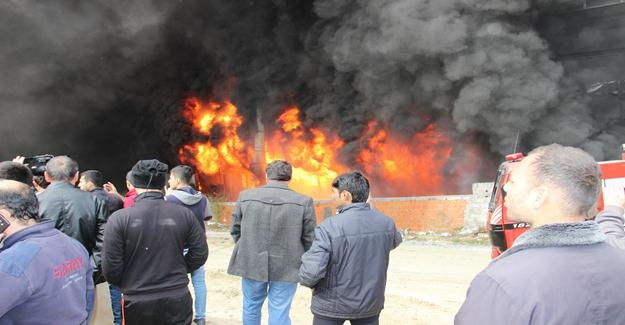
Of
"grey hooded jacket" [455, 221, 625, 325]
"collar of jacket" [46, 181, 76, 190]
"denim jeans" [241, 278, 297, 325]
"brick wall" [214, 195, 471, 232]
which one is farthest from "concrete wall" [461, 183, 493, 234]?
"grey hooded jacket" [455, 221, 625, 325]

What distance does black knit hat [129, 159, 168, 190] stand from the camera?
11.4ft

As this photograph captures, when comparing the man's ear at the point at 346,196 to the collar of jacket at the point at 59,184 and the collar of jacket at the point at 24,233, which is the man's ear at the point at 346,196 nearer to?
the collar of jacket at the point at 24,233

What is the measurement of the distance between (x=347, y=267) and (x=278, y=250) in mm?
1036

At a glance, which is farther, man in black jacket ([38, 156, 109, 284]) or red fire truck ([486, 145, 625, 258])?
red fire truck ([486, 145, 625, 258])

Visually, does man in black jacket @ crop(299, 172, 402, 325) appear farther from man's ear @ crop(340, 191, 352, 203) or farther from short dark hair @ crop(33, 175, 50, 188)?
short dark hair @ crop(33, 175, 50, 188)

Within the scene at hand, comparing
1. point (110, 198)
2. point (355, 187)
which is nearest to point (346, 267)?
point (355, 187)

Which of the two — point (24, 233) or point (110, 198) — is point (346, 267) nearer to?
point (24, 233)

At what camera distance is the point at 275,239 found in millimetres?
4309

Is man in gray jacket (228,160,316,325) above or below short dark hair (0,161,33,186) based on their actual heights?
below

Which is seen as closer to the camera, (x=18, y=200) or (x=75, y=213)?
(x=18, y=200)

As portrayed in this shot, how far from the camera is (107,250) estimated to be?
332 centimetres

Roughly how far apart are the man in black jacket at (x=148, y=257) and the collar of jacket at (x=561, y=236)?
250 centimetres

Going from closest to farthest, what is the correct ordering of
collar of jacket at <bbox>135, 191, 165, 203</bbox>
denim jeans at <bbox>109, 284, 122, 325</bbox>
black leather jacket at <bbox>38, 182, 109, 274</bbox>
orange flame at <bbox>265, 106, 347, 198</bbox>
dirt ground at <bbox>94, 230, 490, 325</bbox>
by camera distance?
collar of jacket at <bbox>135, 191, 165, 203</bbox> < black leather jacket at <bbox>38, 182, 109, 274</bbox> < denim jeans at <bbox>109, 284, 122, 325</bbox> < dirt ground at <bbox>94, 230, 490, 325</bbox> < orange flame at <bbox>265, 106, 347, 198</bbox>

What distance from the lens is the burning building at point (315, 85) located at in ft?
48.6
